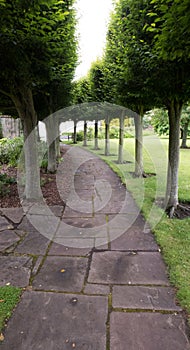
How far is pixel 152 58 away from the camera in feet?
10.0

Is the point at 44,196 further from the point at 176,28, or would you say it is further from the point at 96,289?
the point at 176,28

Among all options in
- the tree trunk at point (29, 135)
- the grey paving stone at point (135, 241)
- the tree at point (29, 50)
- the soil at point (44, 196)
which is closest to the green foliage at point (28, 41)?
the tree at point (29, 50)

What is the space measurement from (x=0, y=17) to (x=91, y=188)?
3.91 meters

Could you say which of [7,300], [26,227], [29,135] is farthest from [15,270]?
[29,135]

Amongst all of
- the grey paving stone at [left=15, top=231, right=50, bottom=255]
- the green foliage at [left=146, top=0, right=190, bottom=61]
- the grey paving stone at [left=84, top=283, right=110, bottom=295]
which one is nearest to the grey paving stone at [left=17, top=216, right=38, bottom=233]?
the grey paving stone at [left=15, top=231, right=50, bottom=255]

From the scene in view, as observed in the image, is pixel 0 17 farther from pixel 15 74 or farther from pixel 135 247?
pixel 135 247

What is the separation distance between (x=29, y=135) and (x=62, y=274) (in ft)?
9.76

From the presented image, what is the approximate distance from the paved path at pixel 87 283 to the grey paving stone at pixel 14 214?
0.05 ft

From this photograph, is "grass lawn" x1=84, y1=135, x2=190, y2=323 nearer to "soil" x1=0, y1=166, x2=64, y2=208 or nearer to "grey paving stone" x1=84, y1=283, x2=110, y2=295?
"grey paving stone" x1=84, y1=283, x2=110, y2=295

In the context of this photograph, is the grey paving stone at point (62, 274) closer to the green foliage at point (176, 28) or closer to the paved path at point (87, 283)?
the paved path at point (87, 283)

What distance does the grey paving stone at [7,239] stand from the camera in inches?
111

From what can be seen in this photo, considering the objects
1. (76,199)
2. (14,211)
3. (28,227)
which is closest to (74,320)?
(28,227)

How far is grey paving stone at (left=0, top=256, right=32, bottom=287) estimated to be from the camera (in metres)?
2.17

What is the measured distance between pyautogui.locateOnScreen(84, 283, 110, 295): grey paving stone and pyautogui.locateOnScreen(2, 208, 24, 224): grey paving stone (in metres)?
1.89
